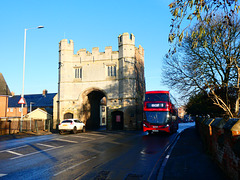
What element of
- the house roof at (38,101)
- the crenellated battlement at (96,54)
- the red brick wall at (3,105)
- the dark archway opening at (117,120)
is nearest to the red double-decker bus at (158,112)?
the dark archway opening at (117,120)

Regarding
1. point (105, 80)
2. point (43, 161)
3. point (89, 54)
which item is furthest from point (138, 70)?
point (43, 161)

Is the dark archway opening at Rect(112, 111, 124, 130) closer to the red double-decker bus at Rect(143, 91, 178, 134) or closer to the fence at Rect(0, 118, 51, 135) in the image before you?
the fence at Rect(0, 118, 51, 135)

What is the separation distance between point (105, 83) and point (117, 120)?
6345 millimetres

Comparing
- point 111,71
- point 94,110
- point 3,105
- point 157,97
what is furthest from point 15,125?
point 3,105

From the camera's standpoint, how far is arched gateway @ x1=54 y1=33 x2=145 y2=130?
36.2 meters

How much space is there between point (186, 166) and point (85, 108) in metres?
32.2

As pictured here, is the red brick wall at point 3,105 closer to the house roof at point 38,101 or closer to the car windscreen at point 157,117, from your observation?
the house roof at point 38,101

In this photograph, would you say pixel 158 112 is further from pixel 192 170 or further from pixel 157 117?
pixel 192 170

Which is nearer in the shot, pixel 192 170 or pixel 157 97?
pixel 192 170

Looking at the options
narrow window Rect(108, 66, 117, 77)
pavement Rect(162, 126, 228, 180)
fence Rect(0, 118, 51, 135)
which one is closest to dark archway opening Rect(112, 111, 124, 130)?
narrow window Rect(108, 66, 117, 77)

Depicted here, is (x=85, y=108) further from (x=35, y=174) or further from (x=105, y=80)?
(x=35, y=174)

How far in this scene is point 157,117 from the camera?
72.8 feet

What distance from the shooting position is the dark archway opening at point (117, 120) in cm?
3709

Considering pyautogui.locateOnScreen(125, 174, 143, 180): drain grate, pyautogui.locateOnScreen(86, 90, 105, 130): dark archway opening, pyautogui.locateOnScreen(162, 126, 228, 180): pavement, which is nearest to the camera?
pyautogui.locateOnScreen(162, 126, 228, 180): pavement
